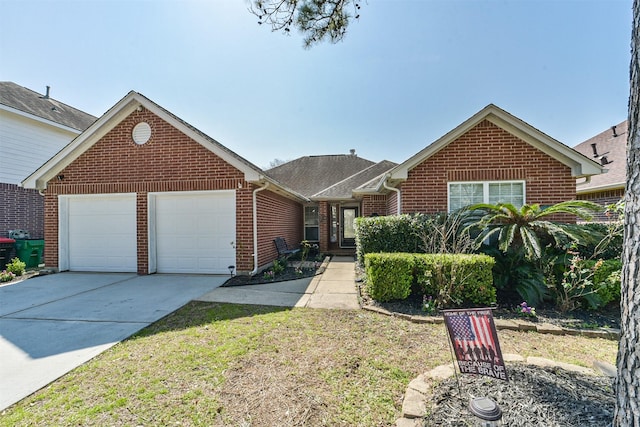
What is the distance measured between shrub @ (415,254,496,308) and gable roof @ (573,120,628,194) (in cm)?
760

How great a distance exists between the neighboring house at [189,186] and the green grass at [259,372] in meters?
4.12

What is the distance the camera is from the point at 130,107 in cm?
856

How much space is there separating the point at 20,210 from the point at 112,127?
655 cm

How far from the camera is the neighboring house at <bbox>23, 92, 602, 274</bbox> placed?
770 cm

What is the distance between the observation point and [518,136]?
7.62 m

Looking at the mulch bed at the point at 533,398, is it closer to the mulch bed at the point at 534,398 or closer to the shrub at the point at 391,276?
the mulch bed at the point at 534,398

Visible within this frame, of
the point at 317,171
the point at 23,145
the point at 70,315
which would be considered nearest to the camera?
the point at 70,315

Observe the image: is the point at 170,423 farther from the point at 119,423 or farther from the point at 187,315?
the point at 187,315

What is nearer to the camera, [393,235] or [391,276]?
[391,276]

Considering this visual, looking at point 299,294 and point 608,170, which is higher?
point 608,170

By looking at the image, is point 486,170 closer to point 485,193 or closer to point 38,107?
point 485,193

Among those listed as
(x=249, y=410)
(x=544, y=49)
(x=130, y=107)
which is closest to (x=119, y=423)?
(x=249, y=410)

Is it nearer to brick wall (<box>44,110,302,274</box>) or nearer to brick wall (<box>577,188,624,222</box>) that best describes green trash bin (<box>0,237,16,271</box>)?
brick wall (<box>44,110,302,274</box>)

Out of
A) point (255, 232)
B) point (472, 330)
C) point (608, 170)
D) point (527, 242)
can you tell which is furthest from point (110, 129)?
point (608, 170)
